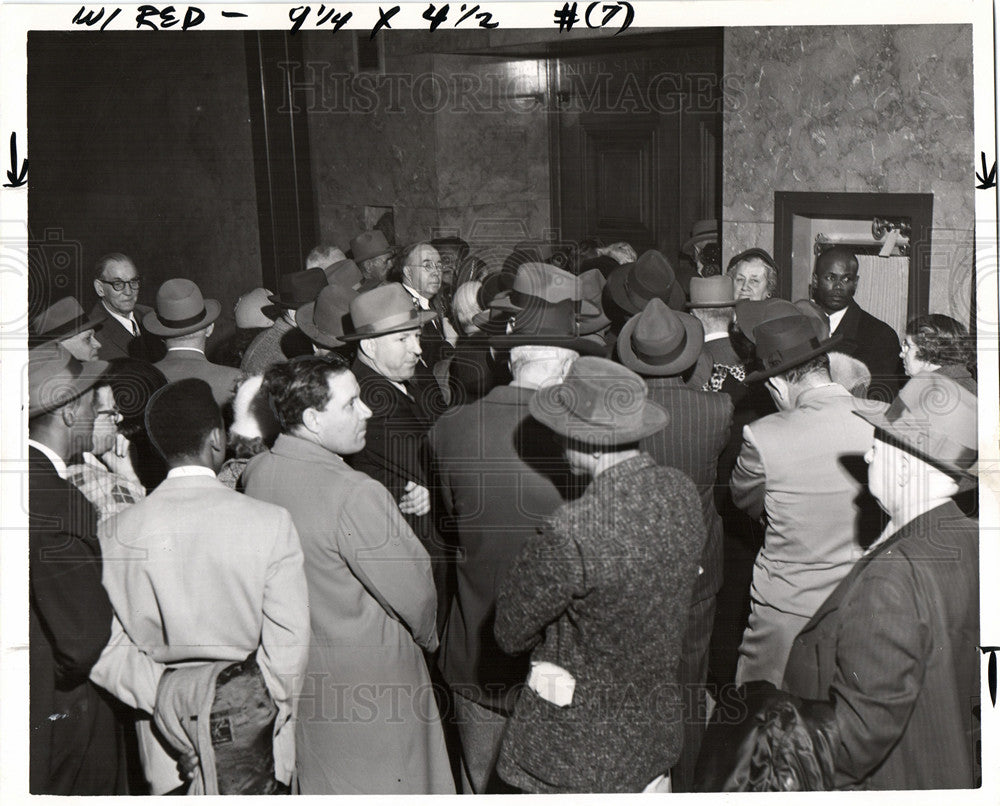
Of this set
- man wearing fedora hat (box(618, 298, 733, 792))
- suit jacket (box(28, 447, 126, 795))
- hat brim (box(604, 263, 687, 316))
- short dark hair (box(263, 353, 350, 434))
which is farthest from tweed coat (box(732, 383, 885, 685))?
suit jacket (box(28, 447, 126, 795))

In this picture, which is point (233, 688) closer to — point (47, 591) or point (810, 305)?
point (47, 591)

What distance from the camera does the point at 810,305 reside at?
11.4ft

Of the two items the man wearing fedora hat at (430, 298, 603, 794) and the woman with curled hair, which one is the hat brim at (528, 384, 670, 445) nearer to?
the man wearing fedora hat at (430, 298, 603, 794)

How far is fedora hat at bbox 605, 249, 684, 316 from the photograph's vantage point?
3729mm

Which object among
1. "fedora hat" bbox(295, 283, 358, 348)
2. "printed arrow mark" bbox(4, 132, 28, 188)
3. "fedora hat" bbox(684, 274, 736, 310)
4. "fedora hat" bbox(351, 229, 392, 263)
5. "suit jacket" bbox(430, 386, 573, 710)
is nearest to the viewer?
"suit jacket" bbox(430, 386, 573, 710)

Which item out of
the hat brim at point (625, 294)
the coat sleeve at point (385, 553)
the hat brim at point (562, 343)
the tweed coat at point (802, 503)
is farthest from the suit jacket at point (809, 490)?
the coat sleeve at point (385, 553)

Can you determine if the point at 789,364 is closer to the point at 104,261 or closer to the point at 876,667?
the point at 876,667

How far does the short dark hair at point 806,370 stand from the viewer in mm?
3066

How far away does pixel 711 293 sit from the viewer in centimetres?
388

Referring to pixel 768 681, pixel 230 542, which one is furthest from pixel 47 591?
pixel 768 681

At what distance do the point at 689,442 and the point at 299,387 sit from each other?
116 centimetres

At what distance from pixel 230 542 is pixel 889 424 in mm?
1882

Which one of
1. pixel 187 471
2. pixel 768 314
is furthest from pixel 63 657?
pixel 768 314

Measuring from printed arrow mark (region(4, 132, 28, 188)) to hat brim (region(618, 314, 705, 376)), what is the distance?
1.87m
